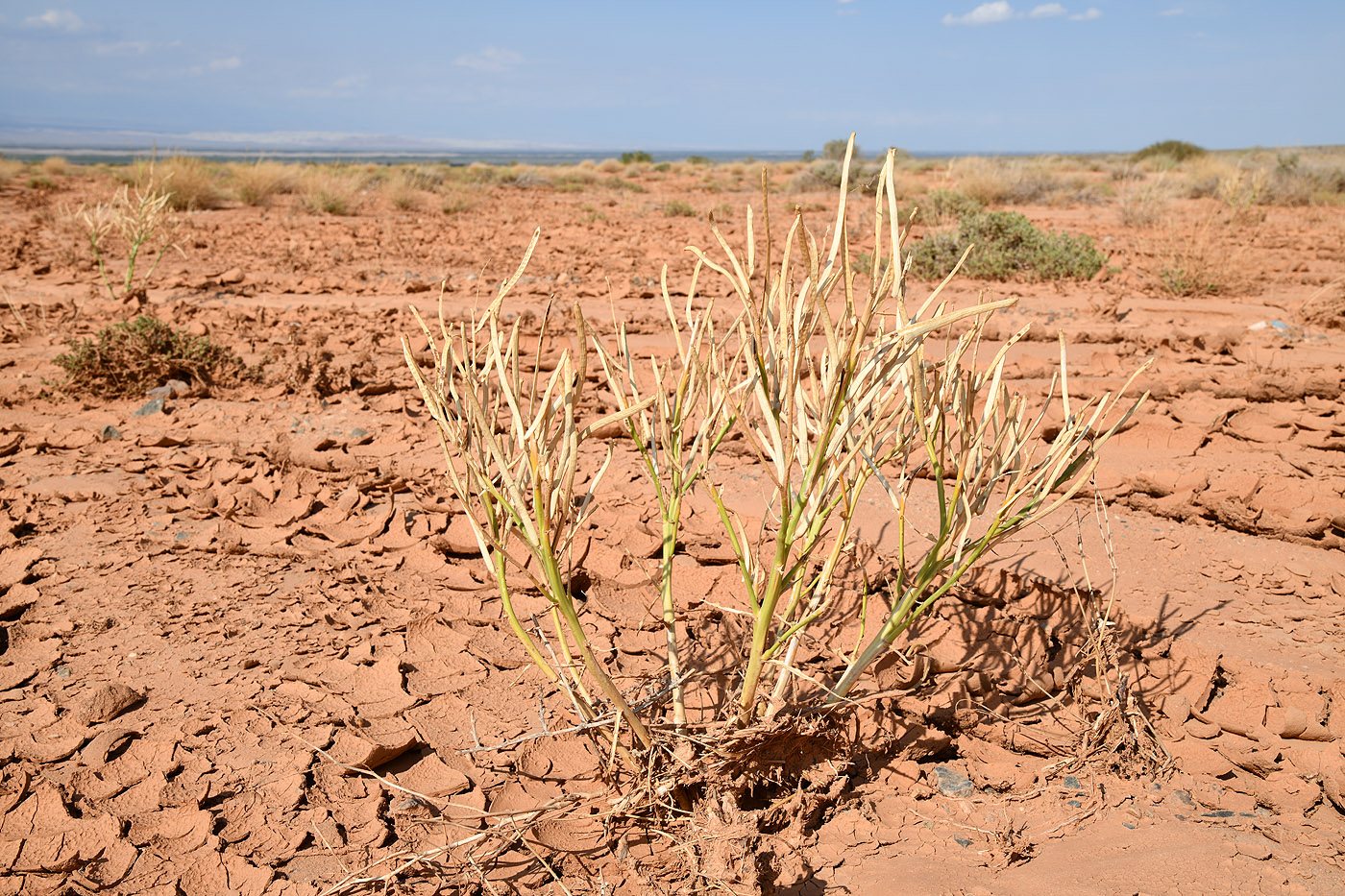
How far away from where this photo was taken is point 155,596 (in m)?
2.63

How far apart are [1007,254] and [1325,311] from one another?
2672 mm

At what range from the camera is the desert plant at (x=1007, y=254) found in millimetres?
7805

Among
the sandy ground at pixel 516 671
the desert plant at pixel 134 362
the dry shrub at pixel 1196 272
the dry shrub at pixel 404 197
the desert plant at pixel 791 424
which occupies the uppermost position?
the dry shrub at pixel 404 197

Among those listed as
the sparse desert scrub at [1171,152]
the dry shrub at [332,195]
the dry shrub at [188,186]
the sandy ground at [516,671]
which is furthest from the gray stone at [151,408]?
A: the sparse desert scrub at [1171,152]

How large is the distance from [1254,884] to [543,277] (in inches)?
281

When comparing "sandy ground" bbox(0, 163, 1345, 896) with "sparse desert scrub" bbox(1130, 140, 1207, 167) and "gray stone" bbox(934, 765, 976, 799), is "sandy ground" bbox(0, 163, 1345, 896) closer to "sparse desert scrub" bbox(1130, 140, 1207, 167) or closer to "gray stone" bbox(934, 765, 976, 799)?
"gray stone" bbox(934, 765, 976, 799)

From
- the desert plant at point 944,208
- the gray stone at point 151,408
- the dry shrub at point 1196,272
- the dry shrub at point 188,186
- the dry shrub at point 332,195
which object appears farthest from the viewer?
the dry shrub at point 332,195

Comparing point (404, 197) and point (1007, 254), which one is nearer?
point (1007, 254)

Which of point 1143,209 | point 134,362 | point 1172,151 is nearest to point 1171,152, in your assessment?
point 1172,151

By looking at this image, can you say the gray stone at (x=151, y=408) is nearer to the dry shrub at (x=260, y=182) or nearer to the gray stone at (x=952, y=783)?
the gray stone at (x=952, y=783)

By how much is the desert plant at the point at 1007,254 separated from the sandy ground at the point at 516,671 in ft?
11.1

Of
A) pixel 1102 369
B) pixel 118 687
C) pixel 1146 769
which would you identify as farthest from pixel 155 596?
pixel 1102 369

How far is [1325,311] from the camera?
596cm

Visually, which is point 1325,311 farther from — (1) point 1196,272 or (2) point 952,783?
(2) point 952,783
